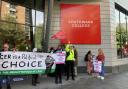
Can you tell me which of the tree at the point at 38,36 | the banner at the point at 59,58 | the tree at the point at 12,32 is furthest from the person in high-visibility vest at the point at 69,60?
the tree at the point at 38,36

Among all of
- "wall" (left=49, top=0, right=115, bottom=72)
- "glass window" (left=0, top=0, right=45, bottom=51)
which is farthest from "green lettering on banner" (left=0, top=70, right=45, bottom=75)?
"wall" (left=49, top=0, right=115, bottom=72)

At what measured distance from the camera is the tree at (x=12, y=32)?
61.6ft

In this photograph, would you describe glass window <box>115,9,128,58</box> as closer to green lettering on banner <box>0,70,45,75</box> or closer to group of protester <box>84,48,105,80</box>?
group of protester <box>84,48,105,80</box>

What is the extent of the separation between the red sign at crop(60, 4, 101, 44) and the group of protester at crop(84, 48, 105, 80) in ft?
4.59

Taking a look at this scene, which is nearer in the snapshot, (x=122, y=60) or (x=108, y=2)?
(x=108, y=2)

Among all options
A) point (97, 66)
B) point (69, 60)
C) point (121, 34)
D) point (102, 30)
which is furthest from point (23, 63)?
point (121, 34)

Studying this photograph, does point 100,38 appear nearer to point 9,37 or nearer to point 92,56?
point 92,56

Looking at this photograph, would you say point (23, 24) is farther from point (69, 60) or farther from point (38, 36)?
point (69, 60)

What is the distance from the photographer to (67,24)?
24797 millimetres

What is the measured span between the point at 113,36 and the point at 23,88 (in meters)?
11.4

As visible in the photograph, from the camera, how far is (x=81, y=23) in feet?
82.0

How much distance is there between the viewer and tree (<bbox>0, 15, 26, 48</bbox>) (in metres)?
18.8

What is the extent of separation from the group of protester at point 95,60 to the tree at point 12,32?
4061 millimetres

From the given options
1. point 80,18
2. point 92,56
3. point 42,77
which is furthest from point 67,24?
point 42,77
